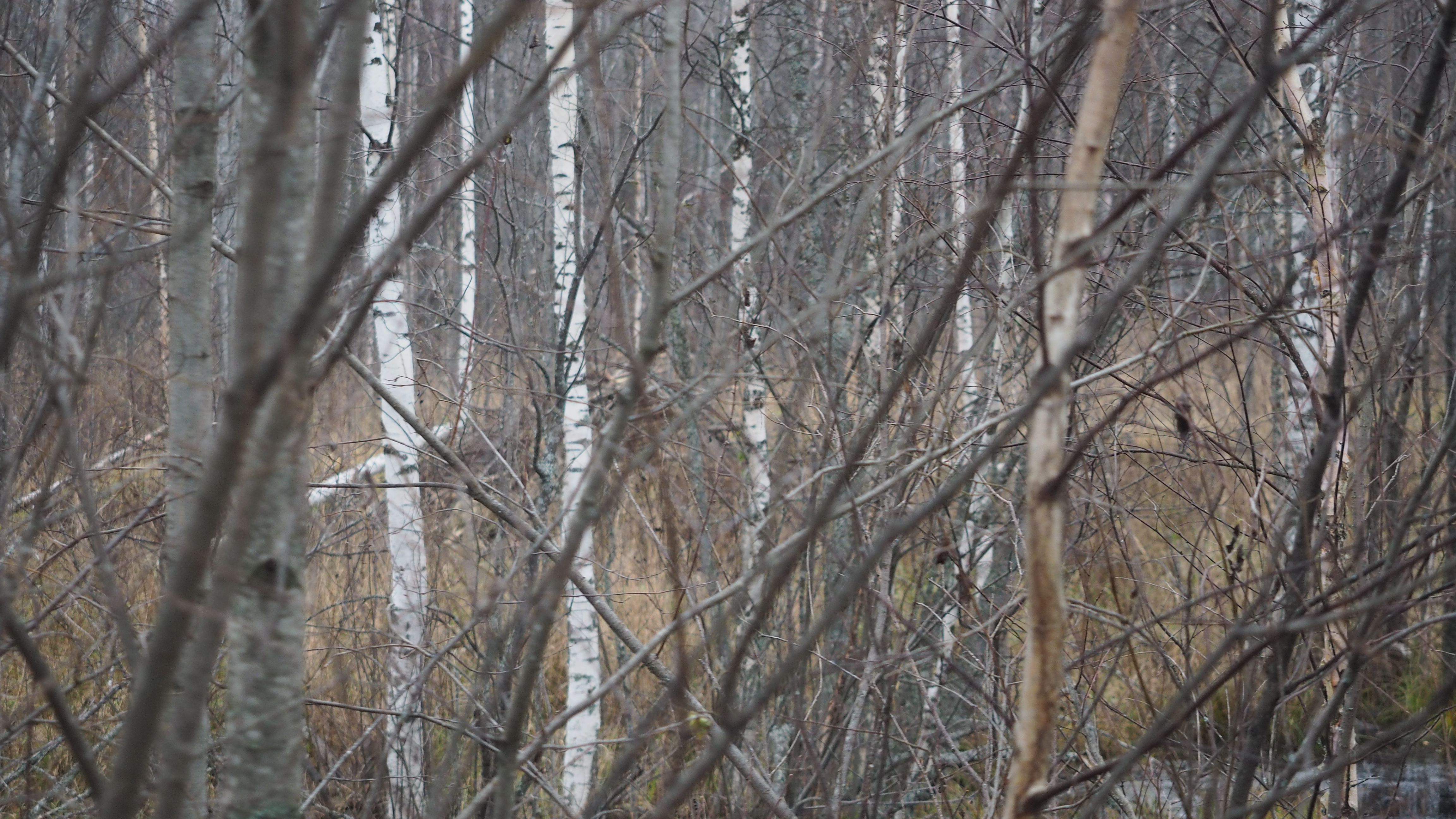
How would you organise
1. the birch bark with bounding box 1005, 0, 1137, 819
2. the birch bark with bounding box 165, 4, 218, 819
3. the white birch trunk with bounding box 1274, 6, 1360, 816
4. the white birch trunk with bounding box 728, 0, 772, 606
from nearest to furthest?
1. the birch bark with bounding box 1005, 0, 1137, 819
2. the birch bark with bounding box 165, 4, 218, 819
3. the white birch trunk with bounding box 1274, 6, 1360, 816
4. the white birch trunk with bounding box 728, 0, 772, 606

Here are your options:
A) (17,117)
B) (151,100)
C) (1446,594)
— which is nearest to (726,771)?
(1446,594)

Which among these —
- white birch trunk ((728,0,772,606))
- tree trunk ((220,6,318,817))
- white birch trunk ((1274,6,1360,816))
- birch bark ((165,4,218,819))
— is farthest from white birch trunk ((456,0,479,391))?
tree trunk ((220,6,318,817))

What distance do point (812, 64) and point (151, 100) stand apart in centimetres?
323

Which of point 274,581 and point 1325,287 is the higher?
point 1325,287

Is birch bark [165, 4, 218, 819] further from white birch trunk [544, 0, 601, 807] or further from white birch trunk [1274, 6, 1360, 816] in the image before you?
white birch trunk [544, 0, 601, 807]

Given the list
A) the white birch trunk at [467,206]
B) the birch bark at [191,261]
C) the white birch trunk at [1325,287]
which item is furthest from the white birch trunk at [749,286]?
the birch bark at [191,261]

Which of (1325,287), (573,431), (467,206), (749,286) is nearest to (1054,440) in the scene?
(1325,287)

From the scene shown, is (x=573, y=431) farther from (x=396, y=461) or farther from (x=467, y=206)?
(x=467, y=206)

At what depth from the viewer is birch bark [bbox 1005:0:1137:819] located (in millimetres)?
1127

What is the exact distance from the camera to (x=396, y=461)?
4504 millimetres

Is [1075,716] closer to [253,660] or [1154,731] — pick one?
[1154,731]

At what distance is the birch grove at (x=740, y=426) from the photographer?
0.97m

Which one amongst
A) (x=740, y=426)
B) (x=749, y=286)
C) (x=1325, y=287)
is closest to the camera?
(x=1325, y=287)

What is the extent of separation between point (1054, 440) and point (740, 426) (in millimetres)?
3787
